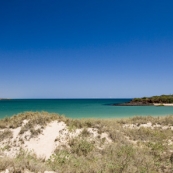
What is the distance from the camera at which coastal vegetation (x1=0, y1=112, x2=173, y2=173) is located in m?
8.80

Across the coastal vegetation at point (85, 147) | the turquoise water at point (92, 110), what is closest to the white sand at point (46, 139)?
the coastal vegetation at point (85, 147)

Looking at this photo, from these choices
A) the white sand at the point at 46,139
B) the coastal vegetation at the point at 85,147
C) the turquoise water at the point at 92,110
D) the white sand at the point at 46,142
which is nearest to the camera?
the coastal vegetation at the point at 85,147

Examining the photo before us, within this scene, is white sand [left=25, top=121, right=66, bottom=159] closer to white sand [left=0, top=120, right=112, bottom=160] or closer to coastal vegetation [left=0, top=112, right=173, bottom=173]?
white sand [left=0, top=120, right=112, bottom=160]

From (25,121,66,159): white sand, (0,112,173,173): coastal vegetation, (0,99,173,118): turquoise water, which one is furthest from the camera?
(0,99,173,118): turquoise water

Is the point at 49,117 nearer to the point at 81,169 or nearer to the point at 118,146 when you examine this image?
the point at 118,146

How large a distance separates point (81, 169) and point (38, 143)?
231 inches

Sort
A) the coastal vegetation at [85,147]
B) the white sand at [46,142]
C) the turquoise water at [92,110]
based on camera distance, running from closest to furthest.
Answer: the coastal vegetation at [85,147] → the white sand at [46,142] → the turquoise water at [92,110]

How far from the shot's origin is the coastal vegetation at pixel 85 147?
880 centimetres

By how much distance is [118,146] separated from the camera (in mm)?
12344

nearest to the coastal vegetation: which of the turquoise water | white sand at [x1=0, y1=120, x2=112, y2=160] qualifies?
white sand at [x1=0, y1=120, x2=112, y2=160]

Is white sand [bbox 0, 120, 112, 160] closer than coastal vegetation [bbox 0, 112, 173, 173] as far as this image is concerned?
No

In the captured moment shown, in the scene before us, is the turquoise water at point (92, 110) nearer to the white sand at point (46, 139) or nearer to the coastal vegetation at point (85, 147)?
the coastal vegetation at point (85, 147)

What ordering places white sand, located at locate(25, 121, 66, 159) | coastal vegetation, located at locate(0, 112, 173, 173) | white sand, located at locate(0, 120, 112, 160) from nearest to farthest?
1. coastal vegetation, located at locate(0, 112, 173, 173)
2. white sand, located at locate(25, 121, 66, 159)
3. white sand, located at locate(0, 120, 112, 160)

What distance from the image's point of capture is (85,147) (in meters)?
12.3
